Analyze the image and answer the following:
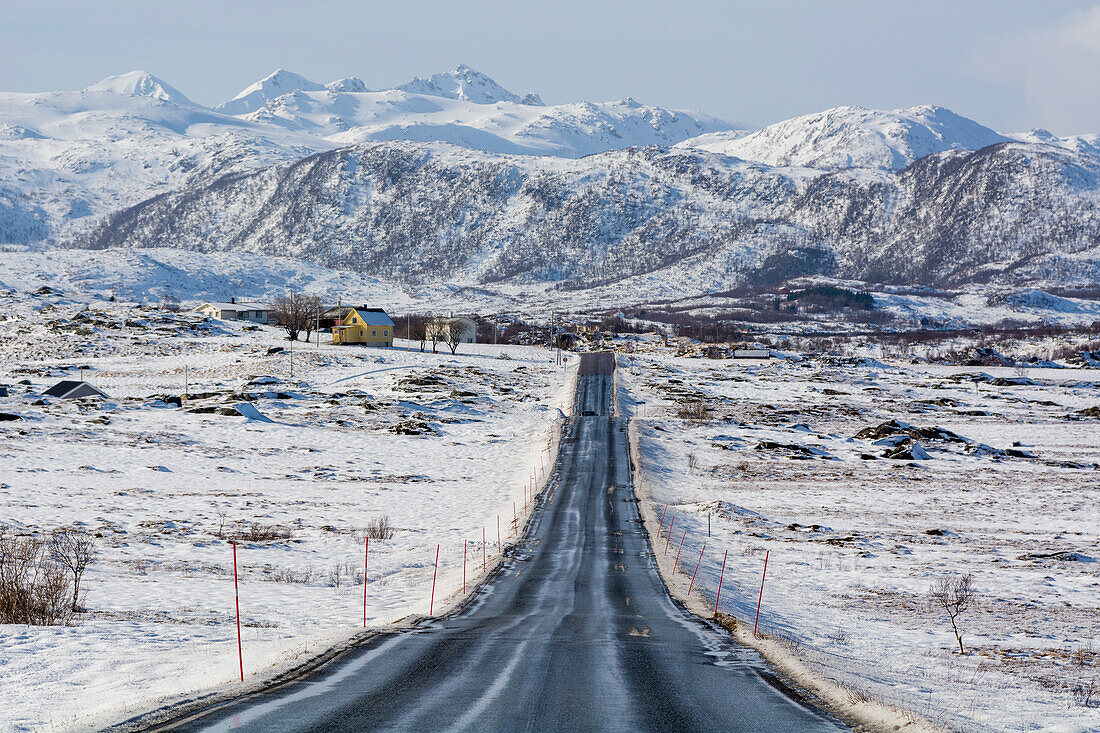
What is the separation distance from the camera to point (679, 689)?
514 inches

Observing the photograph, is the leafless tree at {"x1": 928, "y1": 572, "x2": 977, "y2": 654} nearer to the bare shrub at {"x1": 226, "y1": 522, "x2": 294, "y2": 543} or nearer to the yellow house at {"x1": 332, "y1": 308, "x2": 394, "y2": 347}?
the bare shrub at {"x1": 226, "y1": 522, "x2": 294, "y2": 543}

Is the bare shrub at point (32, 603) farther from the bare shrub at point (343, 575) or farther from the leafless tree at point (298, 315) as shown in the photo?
the leafless tree at point (298, 315)

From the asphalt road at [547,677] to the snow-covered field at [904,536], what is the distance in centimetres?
221

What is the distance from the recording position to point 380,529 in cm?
3406

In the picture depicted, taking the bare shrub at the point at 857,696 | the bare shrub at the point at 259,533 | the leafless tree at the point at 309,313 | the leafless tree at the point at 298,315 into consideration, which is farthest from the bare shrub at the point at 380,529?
the leafless tree at the point at 309,313

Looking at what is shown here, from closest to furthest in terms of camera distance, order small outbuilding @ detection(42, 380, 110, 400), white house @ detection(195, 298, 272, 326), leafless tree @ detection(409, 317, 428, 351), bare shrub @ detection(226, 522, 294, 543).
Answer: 1. bare shrub @ detection(226, 522, 294, 543)
2. small outbuilding @ detection(42, 380, 110, 400)
3. leafless tree @ detection(409, 317, 428, 351)
4. white house @ detection(195, 298, 272, 326)

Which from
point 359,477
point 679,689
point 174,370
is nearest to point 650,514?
point 359,477

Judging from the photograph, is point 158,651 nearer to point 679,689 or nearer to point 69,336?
point 679,689

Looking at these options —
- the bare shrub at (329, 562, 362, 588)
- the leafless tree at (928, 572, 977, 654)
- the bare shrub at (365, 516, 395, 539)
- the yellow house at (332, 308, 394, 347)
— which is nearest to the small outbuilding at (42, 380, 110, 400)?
the bare shrub at (365, 516, 395, 539)

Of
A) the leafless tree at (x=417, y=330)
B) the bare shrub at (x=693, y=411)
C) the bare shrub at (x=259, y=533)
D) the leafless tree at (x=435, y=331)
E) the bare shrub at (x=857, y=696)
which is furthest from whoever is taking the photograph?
the leafless tree at (x=417, y=330)

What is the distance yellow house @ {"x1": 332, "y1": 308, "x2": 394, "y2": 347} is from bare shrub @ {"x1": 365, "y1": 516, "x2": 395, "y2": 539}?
98.7 metres

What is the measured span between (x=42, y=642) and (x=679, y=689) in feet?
36.9

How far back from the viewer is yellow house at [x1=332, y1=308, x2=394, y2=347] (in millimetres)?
133000

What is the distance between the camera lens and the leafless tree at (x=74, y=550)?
2006 cm
